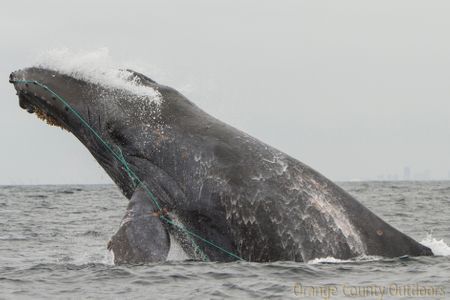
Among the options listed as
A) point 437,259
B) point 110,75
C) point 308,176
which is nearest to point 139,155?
point 110,75

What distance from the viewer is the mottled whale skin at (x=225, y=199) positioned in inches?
473

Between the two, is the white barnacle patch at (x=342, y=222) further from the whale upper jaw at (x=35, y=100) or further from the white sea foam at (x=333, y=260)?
the whale upper jaw at (x=35, y=100)

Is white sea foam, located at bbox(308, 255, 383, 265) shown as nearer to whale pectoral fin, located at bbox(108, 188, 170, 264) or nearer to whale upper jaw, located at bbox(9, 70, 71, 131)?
whale pectoral fin, located at bbox(108, 188, 170, 264)

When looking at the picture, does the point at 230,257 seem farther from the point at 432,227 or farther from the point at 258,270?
the point at 432,227

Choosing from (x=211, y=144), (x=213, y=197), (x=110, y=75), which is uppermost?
(x=110, y=75)

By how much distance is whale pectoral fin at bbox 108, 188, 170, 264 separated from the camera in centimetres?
1150

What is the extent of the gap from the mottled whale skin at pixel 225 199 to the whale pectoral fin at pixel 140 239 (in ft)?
Result: 0.05

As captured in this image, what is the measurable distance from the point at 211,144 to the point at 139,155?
1227mm

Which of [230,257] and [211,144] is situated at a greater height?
[211,144]

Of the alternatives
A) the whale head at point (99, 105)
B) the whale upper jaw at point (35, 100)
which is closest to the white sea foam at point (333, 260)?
the whale head at point (99, 105)

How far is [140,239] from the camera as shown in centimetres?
1162

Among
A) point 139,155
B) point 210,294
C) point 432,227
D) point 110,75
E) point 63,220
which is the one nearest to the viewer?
point 210,294

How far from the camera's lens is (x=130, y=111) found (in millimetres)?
13320

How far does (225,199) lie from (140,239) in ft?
4.62
